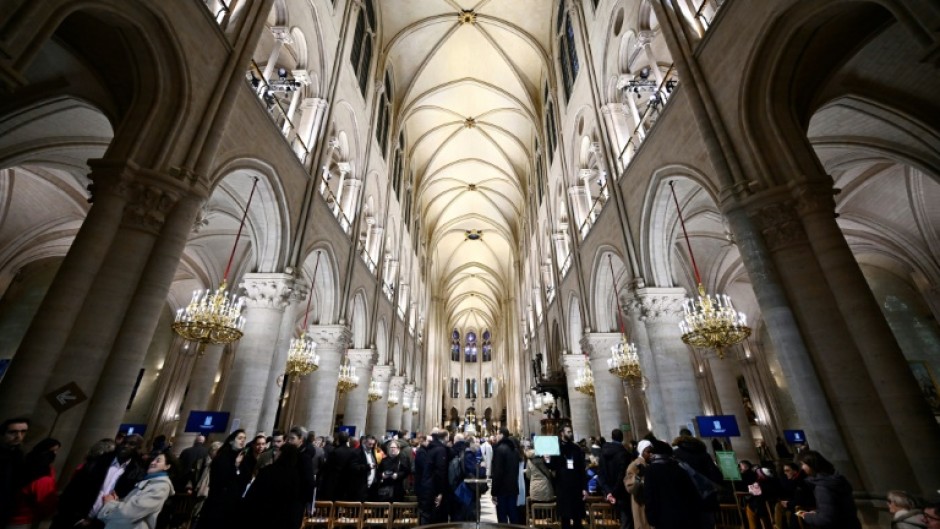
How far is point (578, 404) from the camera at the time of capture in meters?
14.3

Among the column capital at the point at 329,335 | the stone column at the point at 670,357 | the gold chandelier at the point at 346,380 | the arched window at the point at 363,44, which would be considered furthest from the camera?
the arched window at the point at 363,44

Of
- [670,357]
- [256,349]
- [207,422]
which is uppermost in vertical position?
[256,349]

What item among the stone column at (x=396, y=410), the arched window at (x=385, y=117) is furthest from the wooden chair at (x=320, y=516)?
the stone column at (x=396, y=410)

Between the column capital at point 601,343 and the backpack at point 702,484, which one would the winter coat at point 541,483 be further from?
the column capital at point 601,343

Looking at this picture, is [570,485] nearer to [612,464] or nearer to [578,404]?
[612,464]

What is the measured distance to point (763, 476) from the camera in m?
5.04

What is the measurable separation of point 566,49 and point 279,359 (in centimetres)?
1405

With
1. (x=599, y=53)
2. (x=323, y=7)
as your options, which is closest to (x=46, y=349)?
(x=323, y=7)

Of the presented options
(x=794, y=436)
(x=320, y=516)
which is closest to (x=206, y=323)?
(x=320, y=516)

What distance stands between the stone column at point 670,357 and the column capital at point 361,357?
9.42m

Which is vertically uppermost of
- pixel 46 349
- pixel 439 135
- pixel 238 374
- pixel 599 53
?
pixel 439 135

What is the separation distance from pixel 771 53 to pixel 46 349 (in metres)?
8.77

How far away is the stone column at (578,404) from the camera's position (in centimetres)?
1388

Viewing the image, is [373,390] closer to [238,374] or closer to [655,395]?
[238,374]
